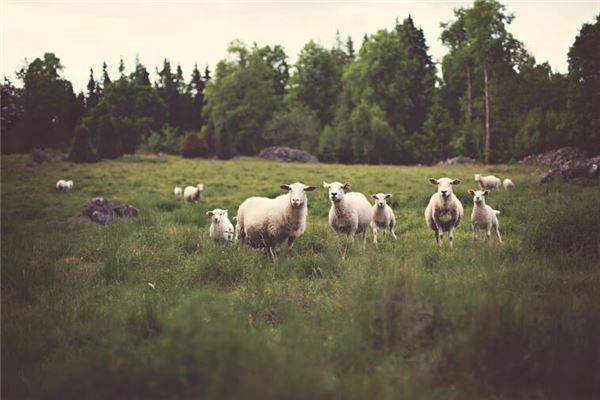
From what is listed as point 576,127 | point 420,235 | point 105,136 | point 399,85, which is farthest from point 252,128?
point 420,235

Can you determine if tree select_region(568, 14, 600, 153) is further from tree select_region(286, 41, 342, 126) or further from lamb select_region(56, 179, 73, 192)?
tree select_region(286, 41, 342, 126)

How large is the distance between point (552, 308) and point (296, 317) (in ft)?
8.14

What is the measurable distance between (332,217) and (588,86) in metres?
19.7

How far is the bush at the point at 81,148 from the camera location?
1403 inches

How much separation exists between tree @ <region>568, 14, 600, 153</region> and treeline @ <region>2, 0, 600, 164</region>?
0.07 metres

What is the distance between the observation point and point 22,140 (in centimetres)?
4238

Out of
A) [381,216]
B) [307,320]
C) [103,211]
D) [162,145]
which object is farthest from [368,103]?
[307,320]

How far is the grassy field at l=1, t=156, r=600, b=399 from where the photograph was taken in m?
3.73

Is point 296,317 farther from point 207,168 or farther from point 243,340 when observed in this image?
point 207,168

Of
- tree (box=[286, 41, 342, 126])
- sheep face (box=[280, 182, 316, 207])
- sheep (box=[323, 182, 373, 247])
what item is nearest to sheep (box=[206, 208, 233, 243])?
sheep face (box=[280, 182, 316, 207])

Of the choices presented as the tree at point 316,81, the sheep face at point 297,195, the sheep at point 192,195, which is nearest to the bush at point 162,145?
the tree at point 316,81

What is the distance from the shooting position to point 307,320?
5332 mm

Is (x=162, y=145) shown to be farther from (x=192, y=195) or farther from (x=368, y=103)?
(x=192, y=195)

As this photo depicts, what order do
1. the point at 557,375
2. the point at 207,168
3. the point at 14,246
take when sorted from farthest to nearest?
the point at 207,168 < the point at 14,246 < the point at 557,375
